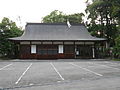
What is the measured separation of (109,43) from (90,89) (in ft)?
116

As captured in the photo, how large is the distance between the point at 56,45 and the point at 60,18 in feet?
68.9

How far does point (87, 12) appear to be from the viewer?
1710 inches

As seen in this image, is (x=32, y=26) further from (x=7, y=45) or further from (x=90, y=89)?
(x=90, y=89)

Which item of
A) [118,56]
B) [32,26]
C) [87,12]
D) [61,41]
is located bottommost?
[118,56]

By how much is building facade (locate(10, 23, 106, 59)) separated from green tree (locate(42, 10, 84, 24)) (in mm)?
14631

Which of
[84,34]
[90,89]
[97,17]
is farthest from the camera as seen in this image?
[97,17]

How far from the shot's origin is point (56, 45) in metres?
38.0

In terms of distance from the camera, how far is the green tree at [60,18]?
2162 inches

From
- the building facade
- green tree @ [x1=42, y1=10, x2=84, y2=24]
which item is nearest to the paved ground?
the building facade

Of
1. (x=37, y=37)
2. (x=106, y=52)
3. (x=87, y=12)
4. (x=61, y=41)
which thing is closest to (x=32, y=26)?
(x=37, y=37)

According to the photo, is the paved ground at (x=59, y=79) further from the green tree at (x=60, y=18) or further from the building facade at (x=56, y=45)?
the green tree at (x=60, y=18)

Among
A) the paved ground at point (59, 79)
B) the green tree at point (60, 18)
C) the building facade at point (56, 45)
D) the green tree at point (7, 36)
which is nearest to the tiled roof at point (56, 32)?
the building facade at point (56, 45)

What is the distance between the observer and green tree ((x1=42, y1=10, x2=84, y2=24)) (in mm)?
54906

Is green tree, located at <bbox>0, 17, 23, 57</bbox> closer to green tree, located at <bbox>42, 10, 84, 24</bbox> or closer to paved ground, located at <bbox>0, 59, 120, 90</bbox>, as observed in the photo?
green tree, located at <bbox>42, 10, 84, 24</bbox>
